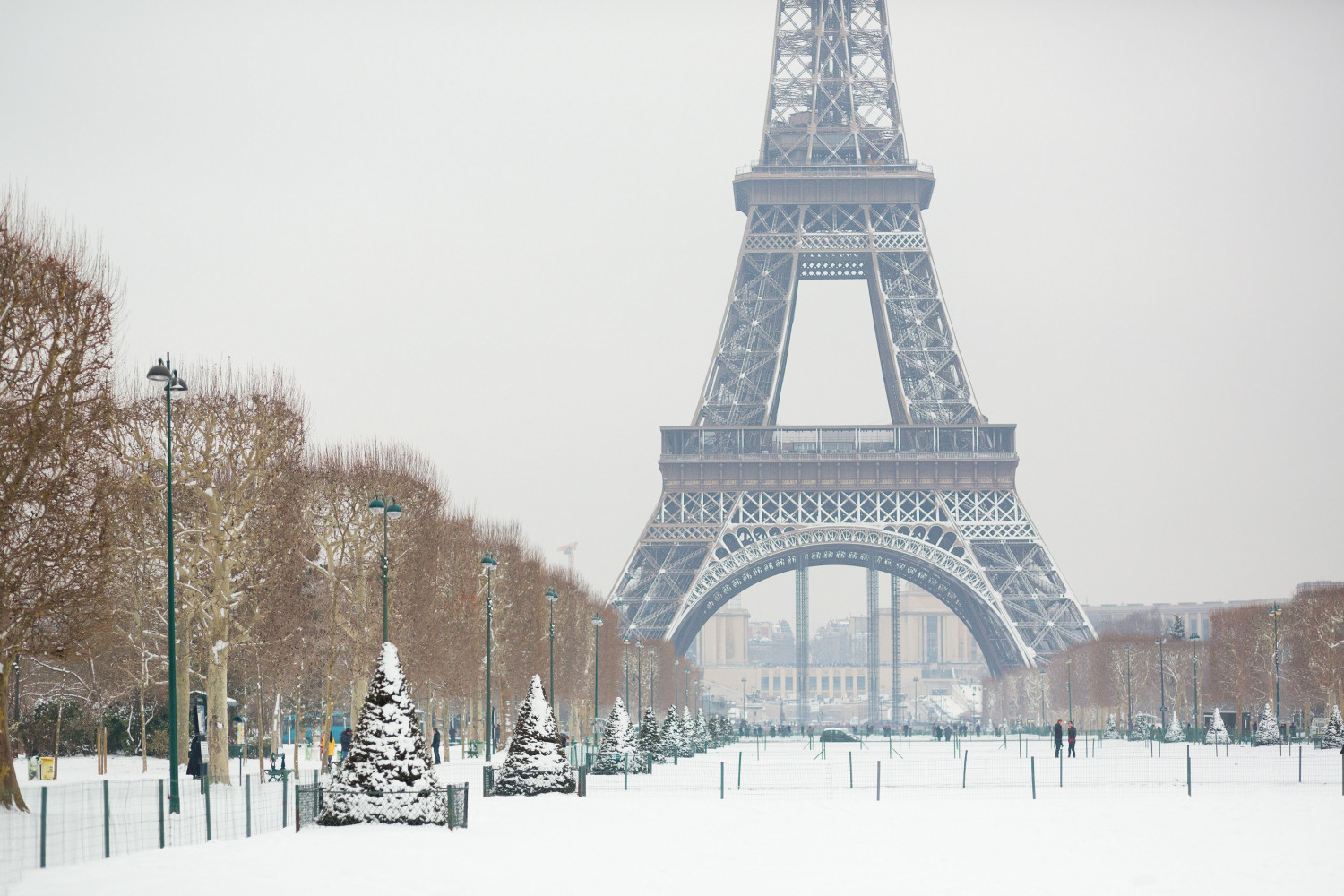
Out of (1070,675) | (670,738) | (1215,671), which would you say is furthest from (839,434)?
(670,738)

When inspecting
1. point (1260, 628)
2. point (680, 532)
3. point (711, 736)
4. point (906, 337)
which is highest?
point (906, 337)

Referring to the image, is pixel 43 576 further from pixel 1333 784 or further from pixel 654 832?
pixel 1333 784

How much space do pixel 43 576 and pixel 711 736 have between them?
183ft

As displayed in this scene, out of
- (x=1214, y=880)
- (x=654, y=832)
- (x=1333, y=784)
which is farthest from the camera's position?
(x=1333, y=784)

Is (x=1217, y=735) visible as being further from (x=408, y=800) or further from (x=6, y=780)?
(x=6, y=780)

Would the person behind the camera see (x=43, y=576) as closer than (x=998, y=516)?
Yes

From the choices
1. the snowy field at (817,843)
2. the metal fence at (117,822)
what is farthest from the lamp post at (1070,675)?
the metal fence at (117,822)

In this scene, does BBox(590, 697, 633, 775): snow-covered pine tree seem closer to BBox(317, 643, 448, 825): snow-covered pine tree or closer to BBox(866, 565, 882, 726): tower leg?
BBox(317, 643, 448, 825): snow-covered pine tree

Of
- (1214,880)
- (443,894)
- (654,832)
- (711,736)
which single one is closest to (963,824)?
(654,832)

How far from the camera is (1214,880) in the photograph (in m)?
19.5

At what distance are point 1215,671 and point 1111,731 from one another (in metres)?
7.24

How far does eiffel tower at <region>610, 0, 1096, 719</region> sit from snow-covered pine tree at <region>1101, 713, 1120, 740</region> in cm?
→ 592

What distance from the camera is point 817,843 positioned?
24.8 meters

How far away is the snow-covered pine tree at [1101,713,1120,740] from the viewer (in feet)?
294
